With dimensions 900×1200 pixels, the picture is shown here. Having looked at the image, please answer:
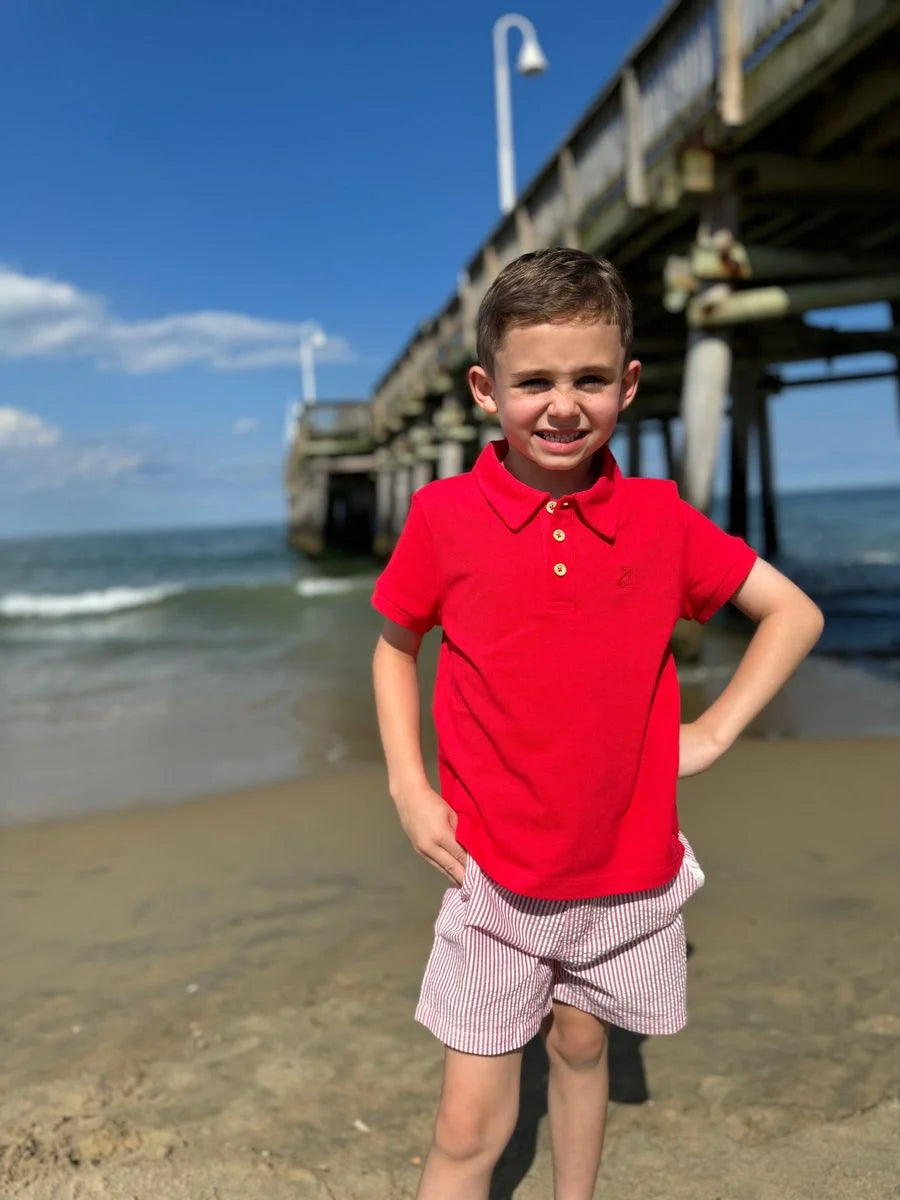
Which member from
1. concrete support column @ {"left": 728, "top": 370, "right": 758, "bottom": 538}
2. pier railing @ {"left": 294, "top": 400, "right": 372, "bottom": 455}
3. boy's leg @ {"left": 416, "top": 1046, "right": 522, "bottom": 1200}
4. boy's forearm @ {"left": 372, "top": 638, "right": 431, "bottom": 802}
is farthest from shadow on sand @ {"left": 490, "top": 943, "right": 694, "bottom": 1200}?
pier railing @ {"left": 294, "top": 400, "right": 372, "bottom": 455}

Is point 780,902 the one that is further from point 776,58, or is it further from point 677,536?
point 776,58

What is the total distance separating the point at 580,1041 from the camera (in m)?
1.80

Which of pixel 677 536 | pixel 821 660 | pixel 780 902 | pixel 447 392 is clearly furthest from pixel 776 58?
pixel 447 392

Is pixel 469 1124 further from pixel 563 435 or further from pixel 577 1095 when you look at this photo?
pixel 563 435

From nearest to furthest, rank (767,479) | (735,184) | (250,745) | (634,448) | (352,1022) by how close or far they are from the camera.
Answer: (352,1022) → (250,745) → (735,184) → (767,479) → (634,448)

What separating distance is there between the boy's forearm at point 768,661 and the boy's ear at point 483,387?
0.62 meters

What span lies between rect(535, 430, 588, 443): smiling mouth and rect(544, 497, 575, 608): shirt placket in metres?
0.10

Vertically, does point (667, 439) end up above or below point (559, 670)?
above

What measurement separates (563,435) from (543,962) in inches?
35.0

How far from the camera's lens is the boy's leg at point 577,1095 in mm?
1800

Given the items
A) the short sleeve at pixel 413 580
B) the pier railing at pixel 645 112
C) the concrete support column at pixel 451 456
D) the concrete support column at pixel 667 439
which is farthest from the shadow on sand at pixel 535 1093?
the concrete support column at pixel 667 439

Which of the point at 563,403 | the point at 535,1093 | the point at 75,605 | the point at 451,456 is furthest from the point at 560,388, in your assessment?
the point at 75,605

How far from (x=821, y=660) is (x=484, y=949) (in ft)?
23.7

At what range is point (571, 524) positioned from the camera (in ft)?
5.51
